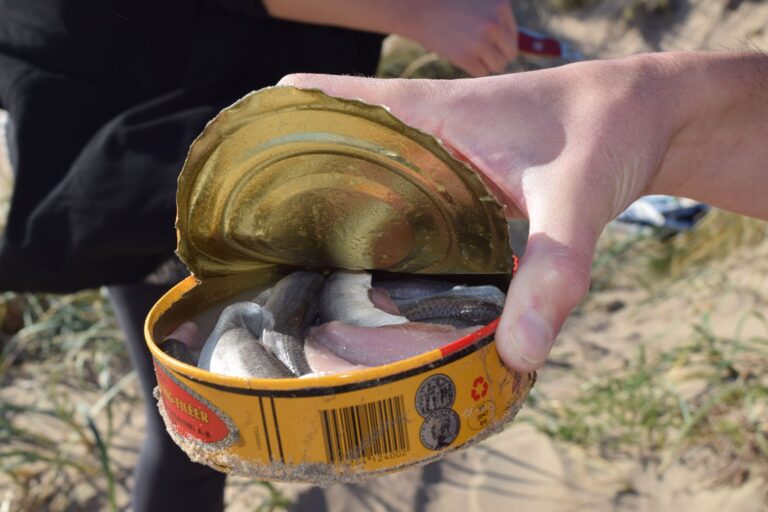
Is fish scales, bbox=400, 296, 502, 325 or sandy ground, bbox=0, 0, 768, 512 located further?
sandy ground, bbox=0, 0, 768, 512

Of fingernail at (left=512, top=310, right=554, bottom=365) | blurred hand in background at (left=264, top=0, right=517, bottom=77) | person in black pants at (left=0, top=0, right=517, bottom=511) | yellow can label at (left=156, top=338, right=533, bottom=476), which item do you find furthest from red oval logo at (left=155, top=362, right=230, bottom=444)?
blurred hand in background at (left=264, top=0, right=517, bottom=77)

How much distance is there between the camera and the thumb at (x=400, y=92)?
1179mm

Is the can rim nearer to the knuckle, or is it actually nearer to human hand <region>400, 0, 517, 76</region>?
the knuckle

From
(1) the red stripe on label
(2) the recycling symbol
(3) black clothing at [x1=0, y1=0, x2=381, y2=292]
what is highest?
(1) the red stripe on label

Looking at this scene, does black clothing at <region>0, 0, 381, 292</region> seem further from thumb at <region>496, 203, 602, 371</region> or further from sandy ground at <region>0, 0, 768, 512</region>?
sandy ground at <region>0, 0, 768, 512</region>

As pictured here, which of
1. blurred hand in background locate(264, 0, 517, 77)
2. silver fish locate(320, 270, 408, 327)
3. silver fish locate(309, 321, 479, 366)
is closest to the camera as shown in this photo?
silver fish locate(309, 321, 479, 366)

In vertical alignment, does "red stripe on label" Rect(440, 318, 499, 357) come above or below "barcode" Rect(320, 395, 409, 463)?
above

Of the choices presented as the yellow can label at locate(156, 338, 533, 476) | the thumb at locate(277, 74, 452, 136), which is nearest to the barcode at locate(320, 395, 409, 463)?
the yellow can label at locate(156, 338, 533, 476)

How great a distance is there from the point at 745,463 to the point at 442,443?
5.47 feet

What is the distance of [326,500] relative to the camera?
103 inches

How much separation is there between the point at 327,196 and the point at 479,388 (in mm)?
328

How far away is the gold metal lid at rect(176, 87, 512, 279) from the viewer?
0.97 metres

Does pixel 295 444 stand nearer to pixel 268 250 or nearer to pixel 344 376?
pixel 344 376

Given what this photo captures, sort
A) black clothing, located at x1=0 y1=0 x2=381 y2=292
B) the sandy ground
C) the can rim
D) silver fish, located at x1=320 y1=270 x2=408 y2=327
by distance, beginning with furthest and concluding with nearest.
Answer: the sandy ground, black clothing, located at x1=0 y1=0 x2=381 y2=292, silver fish, located at x1=320 y1=270 x2=408 y2=327, the can rim
